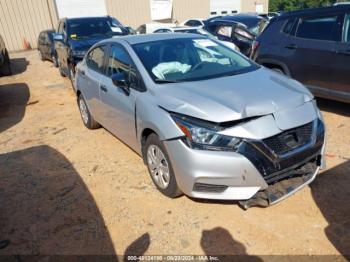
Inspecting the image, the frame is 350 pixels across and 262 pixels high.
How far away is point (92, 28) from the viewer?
941 cm

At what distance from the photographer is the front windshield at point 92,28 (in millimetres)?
9148

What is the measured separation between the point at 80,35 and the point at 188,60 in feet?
20.0

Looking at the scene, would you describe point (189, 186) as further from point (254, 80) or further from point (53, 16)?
point (53, 16)

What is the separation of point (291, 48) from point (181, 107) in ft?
11.6

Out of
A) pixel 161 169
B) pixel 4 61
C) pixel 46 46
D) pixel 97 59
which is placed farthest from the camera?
pixel 46 46

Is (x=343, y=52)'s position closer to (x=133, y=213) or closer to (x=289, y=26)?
(x=289, y=26)

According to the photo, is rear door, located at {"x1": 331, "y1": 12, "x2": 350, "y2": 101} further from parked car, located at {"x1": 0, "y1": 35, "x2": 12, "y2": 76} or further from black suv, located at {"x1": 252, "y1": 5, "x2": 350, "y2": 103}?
parked car, located at {"x1": 0, "y1": 35, "x2": 12, "y2": 76}

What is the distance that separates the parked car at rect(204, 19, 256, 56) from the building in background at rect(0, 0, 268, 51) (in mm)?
14831

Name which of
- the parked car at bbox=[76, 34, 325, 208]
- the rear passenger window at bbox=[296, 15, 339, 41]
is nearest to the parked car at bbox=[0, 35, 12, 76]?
the parked car at bbox=[76, 34, 325, 208]

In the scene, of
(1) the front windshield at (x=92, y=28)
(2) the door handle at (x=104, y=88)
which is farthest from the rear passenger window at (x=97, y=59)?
(1) the front windshield at (x=92, y=28)

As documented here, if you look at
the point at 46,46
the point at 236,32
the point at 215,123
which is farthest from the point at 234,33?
the point at 46,46

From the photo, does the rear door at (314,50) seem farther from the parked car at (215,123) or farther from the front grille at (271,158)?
the front grille at (271,158)

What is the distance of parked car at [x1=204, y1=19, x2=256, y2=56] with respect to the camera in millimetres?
9039

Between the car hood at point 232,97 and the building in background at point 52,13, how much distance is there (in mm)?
20858
